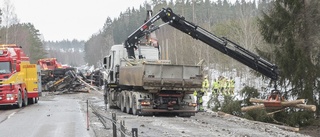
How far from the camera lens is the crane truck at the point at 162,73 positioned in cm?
1833

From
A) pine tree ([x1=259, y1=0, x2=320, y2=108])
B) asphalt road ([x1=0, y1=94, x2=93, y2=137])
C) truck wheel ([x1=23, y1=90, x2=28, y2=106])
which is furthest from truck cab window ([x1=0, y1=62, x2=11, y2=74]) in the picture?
pine tree ([x1=259, y1=0, x2=320, y2=108])

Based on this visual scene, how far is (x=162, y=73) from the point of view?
18312 mm

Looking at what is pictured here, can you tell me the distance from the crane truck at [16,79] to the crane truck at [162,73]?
5.39 m

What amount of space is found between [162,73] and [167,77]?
0.87ft

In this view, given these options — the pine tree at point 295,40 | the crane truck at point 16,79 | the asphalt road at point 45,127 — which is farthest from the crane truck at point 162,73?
the crane truck at point 16,79

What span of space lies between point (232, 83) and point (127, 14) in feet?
323

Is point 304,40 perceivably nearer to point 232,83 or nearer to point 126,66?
point 126,66

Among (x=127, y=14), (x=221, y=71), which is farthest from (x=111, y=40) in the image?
(x=221, y=71)

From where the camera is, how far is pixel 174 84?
60.2 ft

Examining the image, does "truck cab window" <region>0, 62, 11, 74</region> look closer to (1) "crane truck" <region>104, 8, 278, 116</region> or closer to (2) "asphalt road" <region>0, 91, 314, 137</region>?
(1) "crane truck" <region>104, 8, 278, 116</region>

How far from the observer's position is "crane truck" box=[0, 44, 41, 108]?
914 inches

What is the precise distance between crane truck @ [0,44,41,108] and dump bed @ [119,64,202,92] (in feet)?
26.6

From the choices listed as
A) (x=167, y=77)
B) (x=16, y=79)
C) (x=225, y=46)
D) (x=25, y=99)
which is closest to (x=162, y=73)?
(x=167, y=77)

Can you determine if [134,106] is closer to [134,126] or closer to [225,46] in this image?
[134,126]
